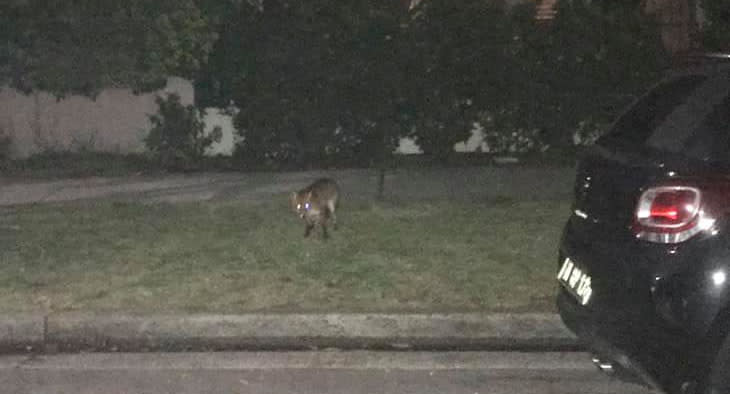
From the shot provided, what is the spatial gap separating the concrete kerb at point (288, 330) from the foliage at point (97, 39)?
721 cm

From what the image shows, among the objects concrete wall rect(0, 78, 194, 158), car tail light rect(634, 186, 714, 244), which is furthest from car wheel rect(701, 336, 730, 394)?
concrete wall rect(0, 78, 194, 158)

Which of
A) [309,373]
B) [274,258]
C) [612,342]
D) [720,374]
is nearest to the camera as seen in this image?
[720,374]

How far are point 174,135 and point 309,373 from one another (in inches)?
330

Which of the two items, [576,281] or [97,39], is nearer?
[576,281]

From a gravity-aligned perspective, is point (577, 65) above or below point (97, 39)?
below

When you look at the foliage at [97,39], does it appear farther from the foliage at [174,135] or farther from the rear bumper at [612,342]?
the rear bumper at [612,342]

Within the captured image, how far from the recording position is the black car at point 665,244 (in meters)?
5.15

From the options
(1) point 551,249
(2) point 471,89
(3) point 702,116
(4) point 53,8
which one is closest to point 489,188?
(2) point 471,89

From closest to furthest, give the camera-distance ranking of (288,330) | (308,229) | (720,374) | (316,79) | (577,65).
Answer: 1. (720,374)
2. (288,330)
3. (308,229)
4. (316,79)
5. (577,65)

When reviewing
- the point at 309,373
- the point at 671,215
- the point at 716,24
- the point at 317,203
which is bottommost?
the point at 309,373

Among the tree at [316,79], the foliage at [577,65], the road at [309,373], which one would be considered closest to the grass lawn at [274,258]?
the road at [309,373]

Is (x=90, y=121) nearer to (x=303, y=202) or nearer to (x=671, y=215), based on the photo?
(x=303, y=202)

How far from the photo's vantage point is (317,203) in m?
9.59

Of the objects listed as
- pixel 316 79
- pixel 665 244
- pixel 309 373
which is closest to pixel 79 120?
pixel 316 79
